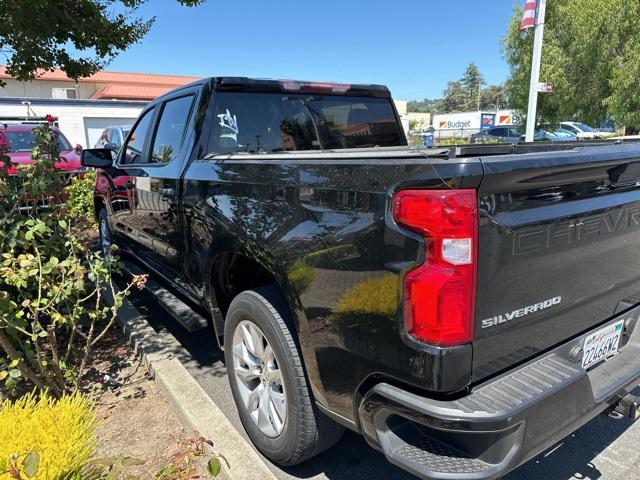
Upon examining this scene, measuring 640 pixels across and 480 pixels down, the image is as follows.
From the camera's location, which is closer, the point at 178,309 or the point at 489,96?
the point at 178,309

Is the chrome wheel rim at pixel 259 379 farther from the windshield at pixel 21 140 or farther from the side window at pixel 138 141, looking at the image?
the windshield at pixel 21 140

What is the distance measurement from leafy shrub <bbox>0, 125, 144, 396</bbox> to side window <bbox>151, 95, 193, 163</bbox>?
78cm

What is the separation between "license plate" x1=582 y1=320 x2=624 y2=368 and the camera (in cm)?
210

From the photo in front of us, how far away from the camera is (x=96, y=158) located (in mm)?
4738

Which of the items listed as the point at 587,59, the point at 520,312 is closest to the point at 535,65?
the point at 587,59

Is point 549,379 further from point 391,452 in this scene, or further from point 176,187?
point 176,187

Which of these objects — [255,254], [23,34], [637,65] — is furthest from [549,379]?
[637,65]

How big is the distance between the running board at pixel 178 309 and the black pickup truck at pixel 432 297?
57cm

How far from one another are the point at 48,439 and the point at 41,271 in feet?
4.29

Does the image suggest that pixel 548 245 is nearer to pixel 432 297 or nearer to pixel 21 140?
pixel 432 297

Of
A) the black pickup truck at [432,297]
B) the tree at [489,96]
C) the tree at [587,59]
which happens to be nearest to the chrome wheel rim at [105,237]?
the black pickup truck at [432,297]

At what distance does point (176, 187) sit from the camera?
10.8ft

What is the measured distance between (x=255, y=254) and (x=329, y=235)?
61 centimetres

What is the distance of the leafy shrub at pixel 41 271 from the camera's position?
273cm
